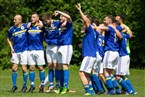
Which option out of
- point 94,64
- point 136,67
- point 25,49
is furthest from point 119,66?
point 136,67

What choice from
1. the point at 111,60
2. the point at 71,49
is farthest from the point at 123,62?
the point at 71,49

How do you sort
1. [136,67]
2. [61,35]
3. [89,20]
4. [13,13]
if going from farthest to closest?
[13,13]
[136,67]
[61,35]
[89,20]

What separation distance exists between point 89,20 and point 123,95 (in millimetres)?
2019

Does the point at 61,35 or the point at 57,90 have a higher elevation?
the point at 61,35

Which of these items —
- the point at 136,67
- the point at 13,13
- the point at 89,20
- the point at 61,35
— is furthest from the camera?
the point at 13,13

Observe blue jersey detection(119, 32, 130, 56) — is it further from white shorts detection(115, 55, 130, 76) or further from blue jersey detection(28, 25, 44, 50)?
blue jersey detection(28, 25, 44, 50)

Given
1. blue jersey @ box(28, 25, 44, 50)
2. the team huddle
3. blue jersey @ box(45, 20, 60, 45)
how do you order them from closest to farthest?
the team huddle < blue jersey @ box(45, 20, 60, 45) < blue jersey @ box(28, 25, 44, 50)

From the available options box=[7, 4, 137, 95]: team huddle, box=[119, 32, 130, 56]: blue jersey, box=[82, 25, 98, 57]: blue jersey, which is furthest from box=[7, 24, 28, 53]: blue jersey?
box=[119, 32, 130, 56]: blue jersey

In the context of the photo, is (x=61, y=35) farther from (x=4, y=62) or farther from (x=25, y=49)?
(x=4, y=62)

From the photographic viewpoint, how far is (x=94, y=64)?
15.8 m

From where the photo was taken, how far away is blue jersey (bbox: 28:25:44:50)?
55.8ft

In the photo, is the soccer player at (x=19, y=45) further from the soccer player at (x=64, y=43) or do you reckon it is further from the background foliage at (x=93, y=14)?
the background foliage at (x=93, y=14)

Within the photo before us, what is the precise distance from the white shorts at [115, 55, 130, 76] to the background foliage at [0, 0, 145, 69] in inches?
829

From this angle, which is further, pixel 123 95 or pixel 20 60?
pixel 20 60
